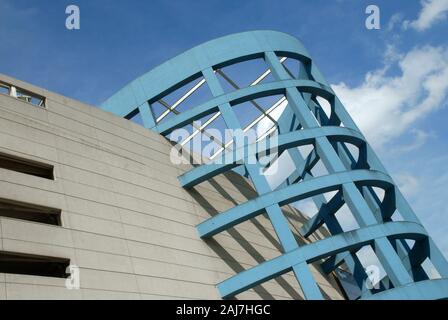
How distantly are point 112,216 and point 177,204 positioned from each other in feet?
14.7

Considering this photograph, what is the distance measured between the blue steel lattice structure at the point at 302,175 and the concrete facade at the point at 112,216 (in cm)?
131

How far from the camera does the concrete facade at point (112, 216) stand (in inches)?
676

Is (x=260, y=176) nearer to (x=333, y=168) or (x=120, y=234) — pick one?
(x=333, y=168)

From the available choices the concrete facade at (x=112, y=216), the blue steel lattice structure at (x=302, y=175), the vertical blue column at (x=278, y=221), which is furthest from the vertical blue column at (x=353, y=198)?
the concrete facade at (x=112, y=216)

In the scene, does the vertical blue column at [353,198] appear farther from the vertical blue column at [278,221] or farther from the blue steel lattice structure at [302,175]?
the vertical blue column at [278,221]

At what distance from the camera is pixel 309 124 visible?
2573 cm

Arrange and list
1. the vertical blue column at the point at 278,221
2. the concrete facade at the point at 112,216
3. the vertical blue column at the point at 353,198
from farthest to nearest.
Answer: the vertical blue column at the point at 353,198 → the vertical blue column at the point at 278,221 → the concrete facade at the point at 112,216

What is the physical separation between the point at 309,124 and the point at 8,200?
14473 mm

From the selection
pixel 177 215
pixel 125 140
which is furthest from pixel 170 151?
pixel 177 215

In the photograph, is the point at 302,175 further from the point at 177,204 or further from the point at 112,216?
the point at 112,216

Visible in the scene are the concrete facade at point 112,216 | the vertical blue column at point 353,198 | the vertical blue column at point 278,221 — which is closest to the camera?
the concrete facade at point 112,216

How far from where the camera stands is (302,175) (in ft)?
108
